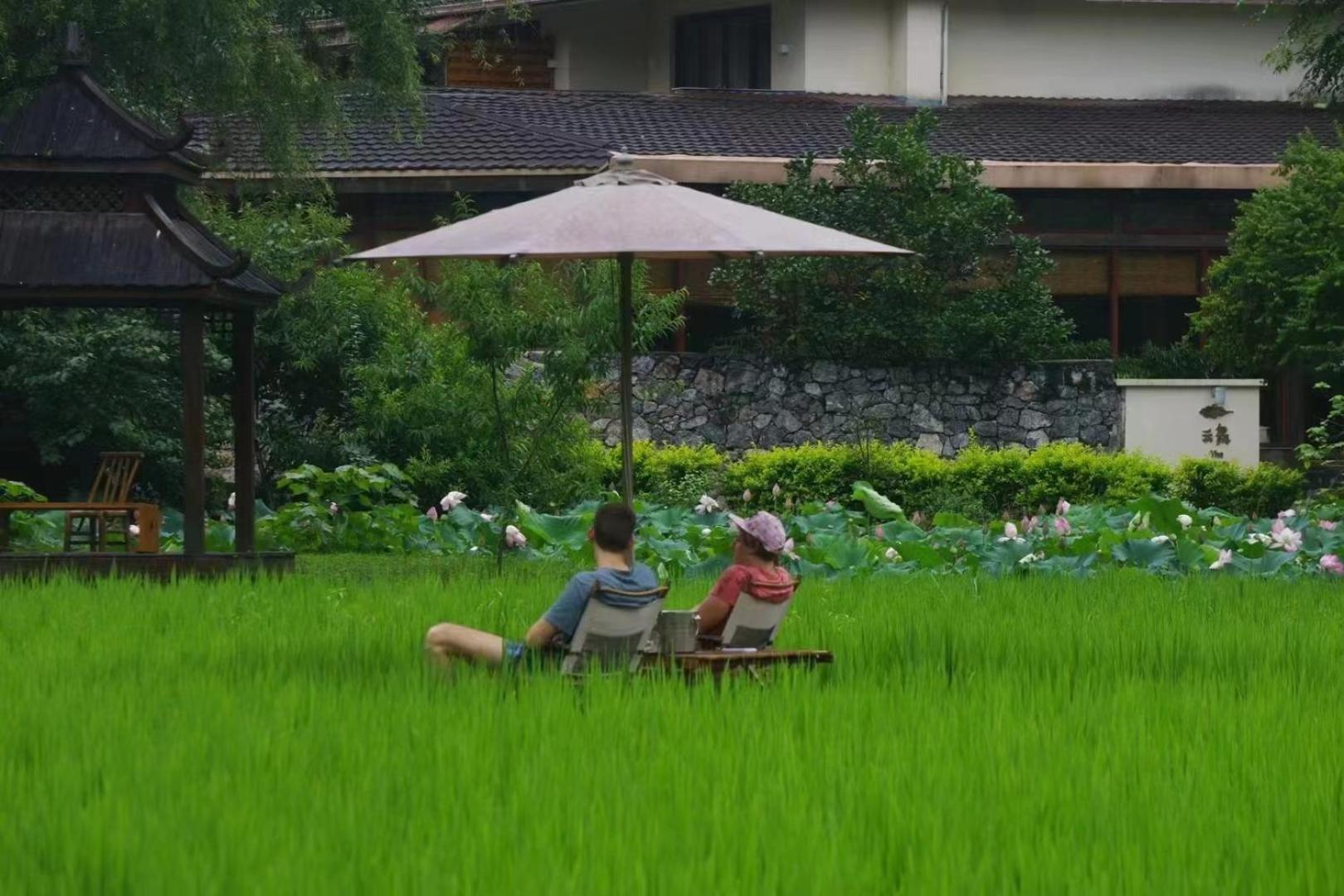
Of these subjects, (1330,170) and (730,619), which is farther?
(1330,170)

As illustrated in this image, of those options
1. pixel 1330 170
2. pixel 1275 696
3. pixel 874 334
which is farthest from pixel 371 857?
pixel 1330 170

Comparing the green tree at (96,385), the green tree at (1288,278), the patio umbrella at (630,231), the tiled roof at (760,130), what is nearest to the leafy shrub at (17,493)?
the green tree at (96,385)

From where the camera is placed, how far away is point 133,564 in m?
14.5

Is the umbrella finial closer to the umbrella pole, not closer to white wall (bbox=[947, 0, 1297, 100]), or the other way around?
the umbrella pole

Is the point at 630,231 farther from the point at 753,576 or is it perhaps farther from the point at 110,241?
the point at 110,241

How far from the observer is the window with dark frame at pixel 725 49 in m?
32.6

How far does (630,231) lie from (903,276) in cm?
1383

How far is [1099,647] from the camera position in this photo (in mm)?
9906

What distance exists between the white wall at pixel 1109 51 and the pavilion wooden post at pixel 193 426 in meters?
19.8

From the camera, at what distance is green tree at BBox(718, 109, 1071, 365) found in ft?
79.5

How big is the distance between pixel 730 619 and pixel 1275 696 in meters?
→ 2.36

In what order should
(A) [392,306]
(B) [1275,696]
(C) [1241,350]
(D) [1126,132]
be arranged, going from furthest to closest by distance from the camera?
(D) [1126,132] < (C) [1241,350] < (A) [392,306] < (B) [1275,696]

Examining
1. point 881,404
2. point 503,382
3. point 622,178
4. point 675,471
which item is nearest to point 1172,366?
point 881,404

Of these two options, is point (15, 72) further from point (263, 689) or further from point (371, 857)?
point (371, 857)
